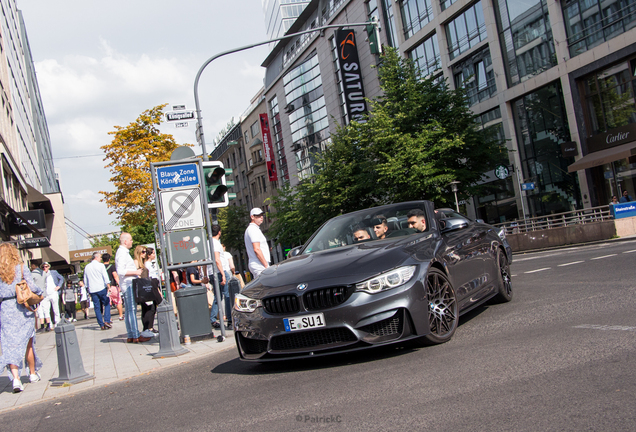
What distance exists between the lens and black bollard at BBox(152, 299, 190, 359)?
802 cm

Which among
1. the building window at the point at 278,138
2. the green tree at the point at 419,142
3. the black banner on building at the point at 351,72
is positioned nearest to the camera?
the green tree at the point at 419,142

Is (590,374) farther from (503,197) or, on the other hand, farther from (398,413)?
(503,197)

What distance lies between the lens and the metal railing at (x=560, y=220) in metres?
23.1

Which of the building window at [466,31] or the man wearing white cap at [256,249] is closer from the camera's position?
the man wearing white cap at [256,249]

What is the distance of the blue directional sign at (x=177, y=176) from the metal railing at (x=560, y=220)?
704 inches

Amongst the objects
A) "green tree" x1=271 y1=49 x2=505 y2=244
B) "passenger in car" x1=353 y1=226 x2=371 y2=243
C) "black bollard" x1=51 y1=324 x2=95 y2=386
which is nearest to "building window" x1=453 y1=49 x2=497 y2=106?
"green tree" x1=271 y1=49 x2=505 y2=244

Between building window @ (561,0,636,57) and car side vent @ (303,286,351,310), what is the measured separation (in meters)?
23.5

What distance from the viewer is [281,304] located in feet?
16.9

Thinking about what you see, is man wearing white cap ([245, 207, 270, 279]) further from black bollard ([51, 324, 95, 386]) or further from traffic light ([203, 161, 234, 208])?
black bollard ([51, 324, 95, 386])

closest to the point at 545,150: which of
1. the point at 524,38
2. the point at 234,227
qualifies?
the point at 524,38

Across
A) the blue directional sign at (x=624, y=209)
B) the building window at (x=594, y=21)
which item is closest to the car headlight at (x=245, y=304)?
the blue directional sign at (x=624, y=209)

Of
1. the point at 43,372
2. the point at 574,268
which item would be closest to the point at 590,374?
the point at 43,372

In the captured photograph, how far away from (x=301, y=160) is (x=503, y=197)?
2920 centimetres

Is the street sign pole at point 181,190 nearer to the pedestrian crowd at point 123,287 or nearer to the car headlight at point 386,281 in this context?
the pedestrian crowd at point 123,287
